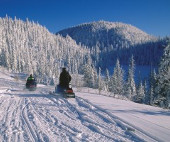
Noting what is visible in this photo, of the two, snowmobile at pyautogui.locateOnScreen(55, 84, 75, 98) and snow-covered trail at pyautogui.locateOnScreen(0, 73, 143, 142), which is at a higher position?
snowmobile at pyautogui.locateOnScreen(55, 84, 75, 98)

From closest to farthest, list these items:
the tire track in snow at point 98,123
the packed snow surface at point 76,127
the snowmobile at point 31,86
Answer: the packed snow surface at point 76,127 → the tire track in snow at point 98,123 → the snowmobile at point 31,86

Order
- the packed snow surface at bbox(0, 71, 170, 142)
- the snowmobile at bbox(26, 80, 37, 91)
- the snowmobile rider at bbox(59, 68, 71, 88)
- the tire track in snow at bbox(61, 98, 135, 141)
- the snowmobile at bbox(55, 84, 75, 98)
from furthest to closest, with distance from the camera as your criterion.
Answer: the snowmobile at bbox(26, 80, 37, 91)
the snowmobile rider at bbox(59, 68, 71, 88)
the snowmobile at bbox(55, 84, 75, 98)
the tire track in snow at bbox(61, 98, 135, 141)
the packed snow surface at bbox(0, 71, 170, 142)

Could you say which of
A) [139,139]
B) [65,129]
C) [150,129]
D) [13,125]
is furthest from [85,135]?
[13,125]

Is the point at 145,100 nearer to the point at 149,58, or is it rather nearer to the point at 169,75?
the point at 169,75

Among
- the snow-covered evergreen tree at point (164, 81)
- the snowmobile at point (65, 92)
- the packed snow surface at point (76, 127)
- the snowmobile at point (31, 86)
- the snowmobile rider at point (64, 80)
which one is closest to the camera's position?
the packed snow surface at point (76, 127)

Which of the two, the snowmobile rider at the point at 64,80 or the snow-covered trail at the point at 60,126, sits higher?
the snowmobile rider at the point at 64,80

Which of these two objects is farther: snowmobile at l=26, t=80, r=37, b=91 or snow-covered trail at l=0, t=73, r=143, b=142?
snowmobile at l=26, t=80, r=37, b=91

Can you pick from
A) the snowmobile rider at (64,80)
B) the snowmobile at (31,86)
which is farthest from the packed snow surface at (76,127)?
the snowmobile at (31,86)

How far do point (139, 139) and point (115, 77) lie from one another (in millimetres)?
53649

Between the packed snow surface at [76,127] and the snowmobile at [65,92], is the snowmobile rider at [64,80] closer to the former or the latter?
the snowmobile at [65,92]

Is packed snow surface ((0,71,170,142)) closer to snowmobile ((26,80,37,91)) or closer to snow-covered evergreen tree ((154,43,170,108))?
snowmobile ((26,80,37,91))

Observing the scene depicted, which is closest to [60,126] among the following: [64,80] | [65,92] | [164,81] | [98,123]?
[98,123]

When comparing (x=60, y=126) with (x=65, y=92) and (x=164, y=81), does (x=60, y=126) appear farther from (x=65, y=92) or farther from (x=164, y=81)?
(x=164, y=81)

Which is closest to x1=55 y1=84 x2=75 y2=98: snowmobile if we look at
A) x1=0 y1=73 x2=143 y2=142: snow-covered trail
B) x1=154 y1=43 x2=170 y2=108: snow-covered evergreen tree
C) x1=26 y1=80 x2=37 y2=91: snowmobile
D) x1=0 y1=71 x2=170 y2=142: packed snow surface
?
x1=0 y1=73 x2=143 y2=142: snow-covered trail
